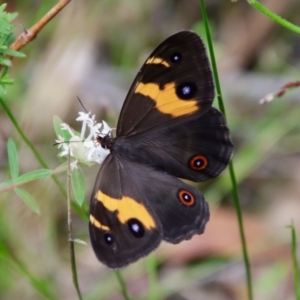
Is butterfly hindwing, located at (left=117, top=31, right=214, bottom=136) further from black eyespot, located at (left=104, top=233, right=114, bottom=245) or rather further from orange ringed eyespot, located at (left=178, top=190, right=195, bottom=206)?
black eyespot, located at (left=104, top=233, right=114, bottom=245)

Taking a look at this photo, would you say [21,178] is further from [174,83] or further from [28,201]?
[174,83]

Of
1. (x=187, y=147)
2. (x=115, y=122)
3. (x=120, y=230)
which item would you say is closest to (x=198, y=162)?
(x=187, y=147)

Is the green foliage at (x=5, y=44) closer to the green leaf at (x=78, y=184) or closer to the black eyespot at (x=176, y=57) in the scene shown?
the green leaf at (x=78, y=184)

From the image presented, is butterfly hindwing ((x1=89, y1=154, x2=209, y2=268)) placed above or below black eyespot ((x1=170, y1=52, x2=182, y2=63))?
below

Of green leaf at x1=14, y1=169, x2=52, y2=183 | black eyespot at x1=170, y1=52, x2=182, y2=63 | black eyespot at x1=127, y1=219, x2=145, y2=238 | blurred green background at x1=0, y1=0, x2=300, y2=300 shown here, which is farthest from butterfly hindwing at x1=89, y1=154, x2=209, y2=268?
blurred green background at x1=0, y1=0, x2=300, y2=300

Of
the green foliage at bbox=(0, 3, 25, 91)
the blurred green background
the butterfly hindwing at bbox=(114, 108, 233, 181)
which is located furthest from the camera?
the blurred green background

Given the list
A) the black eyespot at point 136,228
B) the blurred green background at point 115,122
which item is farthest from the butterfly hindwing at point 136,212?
the blurred green background at point 115,122

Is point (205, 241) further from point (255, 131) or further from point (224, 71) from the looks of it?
point (224, 71)
